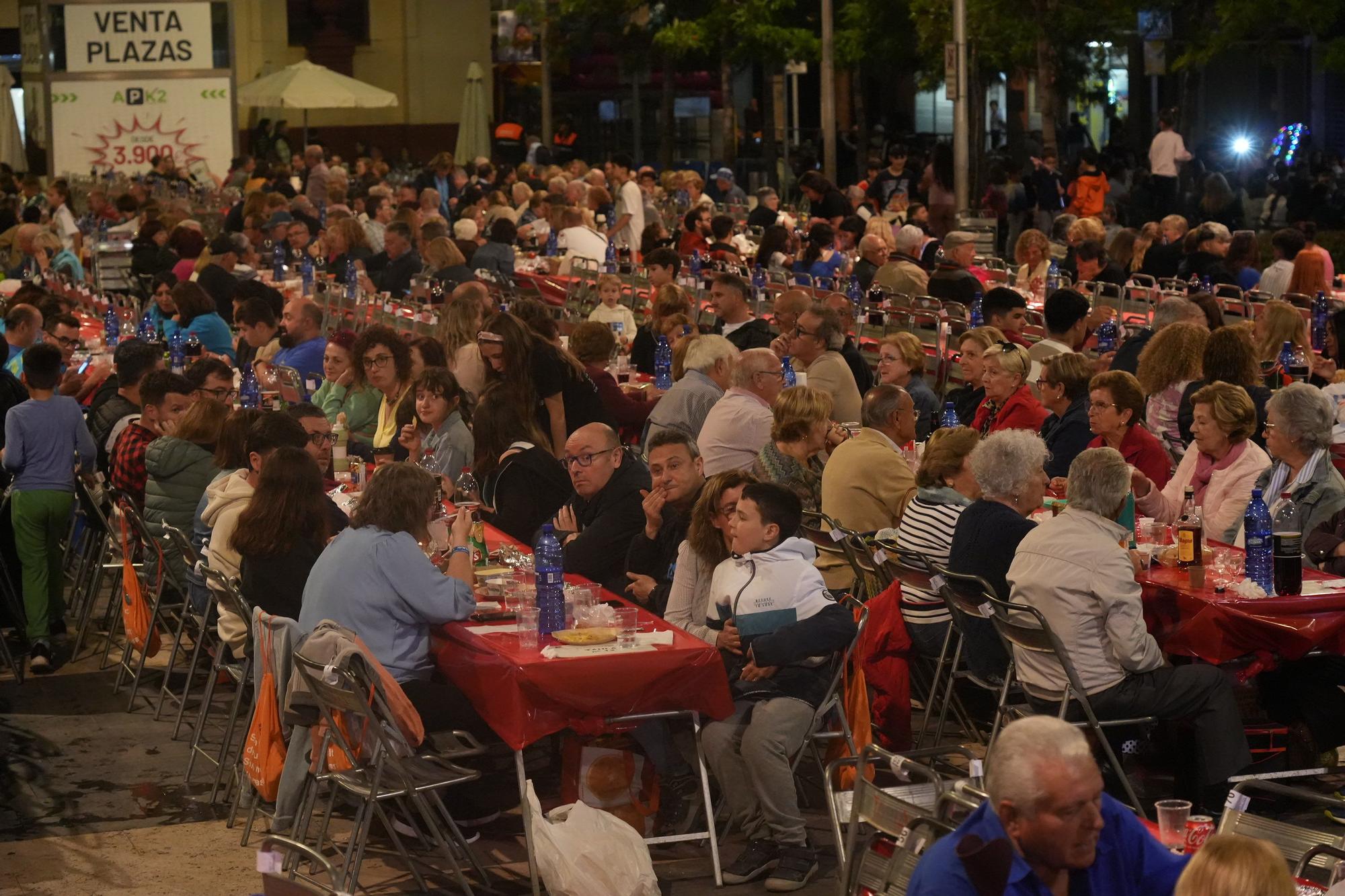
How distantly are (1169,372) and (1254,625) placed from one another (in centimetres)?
308

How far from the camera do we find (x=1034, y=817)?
3.57 metres

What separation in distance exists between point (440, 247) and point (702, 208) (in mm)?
4743

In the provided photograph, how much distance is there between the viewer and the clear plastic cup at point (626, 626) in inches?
240

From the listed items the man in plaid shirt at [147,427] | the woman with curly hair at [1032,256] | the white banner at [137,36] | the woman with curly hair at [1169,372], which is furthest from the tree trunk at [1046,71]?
the man in plaid shirt at [147,427]

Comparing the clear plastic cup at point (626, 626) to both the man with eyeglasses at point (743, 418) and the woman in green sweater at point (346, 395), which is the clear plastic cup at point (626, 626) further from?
the woman in green sweater at point (346, 395)

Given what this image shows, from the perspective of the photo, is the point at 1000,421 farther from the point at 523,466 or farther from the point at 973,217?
the point at 973,217

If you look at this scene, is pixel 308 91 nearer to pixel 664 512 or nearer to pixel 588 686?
pixel 664 512

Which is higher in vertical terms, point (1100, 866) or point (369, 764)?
point (1100, 866)

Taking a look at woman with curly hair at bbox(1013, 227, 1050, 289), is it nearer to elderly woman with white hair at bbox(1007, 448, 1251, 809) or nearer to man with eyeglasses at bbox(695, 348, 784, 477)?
man with eyeglasses at bbox(695, 348, 784, 477)

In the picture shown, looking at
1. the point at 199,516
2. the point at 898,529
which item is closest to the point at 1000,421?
the point at 898,529

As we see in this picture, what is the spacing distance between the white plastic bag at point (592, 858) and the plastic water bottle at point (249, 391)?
5.35 meters

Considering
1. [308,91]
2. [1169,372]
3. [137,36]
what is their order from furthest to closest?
Answer: [308,91]
[137,36]
[1169,372]

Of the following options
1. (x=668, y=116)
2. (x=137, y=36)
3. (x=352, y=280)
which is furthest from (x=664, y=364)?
(x=668, y=116)

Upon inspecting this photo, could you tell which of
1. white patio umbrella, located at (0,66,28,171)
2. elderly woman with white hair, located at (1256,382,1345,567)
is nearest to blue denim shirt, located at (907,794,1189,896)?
elderly woman with white hair, located at (1256,382,1345,567)
